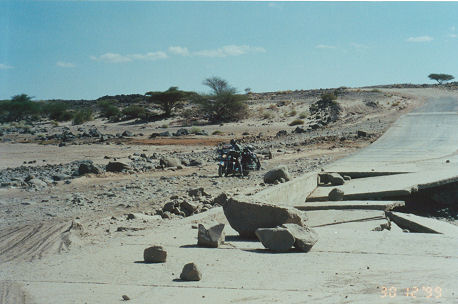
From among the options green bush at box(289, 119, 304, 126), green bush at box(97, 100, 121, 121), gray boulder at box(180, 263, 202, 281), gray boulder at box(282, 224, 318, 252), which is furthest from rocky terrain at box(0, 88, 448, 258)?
green bush at box(97, 100, 121, 121)

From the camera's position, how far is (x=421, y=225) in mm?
9719

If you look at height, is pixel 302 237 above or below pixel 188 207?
above

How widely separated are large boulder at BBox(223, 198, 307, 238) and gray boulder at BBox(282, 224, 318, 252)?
0.47m

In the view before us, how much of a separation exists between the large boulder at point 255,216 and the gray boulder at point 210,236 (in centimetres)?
68

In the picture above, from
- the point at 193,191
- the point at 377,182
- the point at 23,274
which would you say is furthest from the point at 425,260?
the point at 377,182

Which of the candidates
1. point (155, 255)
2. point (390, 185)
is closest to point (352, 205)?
point (390, 185)

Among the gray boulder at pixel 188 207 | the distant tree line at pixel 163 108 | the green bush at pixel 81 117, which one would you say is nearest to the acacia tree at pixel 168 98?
the distant tree line at pixel 163 108

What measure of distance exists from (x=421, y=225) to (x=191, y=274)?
198 inches

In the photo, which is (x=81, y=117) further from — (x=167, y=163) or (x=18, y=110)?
(x=167, y=163)

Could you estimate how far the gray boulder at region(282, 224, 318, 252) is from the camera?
7168 mm

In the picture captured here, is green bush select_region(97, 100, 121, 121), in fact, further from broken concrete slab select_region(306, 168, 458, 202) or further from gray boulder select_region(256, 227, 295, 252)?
gray boulder select_region(256, 227, 295, 252)

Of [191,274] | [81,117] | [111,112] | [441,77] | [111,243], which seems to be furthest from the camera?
[441,77]

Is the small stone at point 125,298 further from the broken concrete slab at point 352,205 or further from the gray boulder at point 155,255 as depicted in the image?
the broken concrete slab at point 352,205

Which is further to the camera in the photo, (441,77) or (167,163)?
(441,77)
